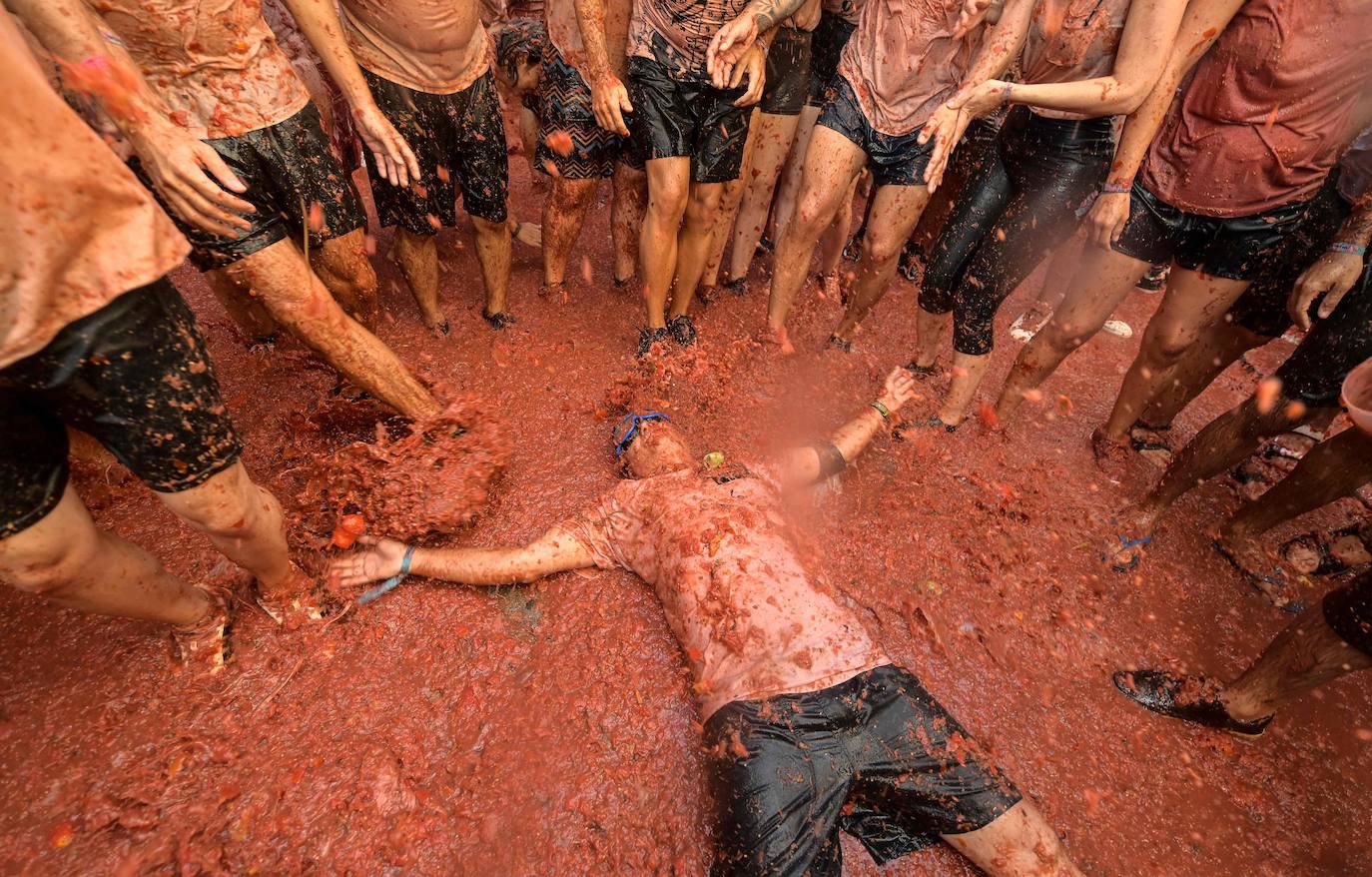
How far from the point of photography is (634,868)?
1648mm

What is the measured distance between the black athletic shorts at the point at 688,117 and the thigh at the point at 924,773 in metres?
2.42

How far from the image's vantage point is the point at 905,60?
2572 mm

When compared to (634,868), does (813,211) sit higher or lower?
higher

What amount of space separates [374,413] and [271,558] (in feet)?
2.67

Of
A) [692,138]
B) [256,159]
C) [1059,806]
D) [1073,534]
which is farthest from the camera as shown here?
[692,138]

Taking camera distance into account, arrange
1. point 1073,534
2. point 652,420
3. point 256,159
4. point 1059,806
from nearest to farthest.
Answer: point 1059,806, point 256,159, point 652,420, point 1073,534

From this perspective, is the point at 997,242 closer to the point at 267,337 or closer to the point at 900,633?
the point at 900,633

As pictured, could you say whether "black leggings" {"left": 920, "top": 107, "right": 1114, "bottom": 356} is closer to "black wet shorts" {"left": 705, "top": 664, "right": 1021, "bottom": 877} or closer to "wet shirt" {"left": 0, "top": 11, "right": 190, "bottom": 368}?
"black wet shorts" {"left": 705, "top": 664, "right": 1021, "bottom": 877}

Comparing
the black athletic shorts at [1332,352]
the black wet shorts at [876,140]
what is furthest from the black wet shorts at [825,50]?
the black athletic shorts at [1332,352]

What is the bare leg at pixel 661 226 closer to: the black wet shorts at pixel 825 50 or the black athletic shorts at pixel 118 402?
the black wet shorts at pixel 825 50

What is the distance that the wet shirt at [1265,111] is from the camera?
6.41ft

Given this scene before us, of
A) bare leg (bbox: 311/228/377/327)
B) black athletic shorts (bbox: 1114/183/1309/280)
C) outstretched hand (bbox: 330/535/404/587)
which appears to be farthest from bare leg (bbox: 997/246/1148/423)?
bare leg (bbox: 311/228/377/327)

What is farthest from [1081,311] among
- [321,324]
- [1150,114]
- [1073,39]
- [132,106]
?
[132,106]

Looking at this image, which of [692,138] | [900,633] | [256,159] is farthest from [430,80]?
[900,633]
